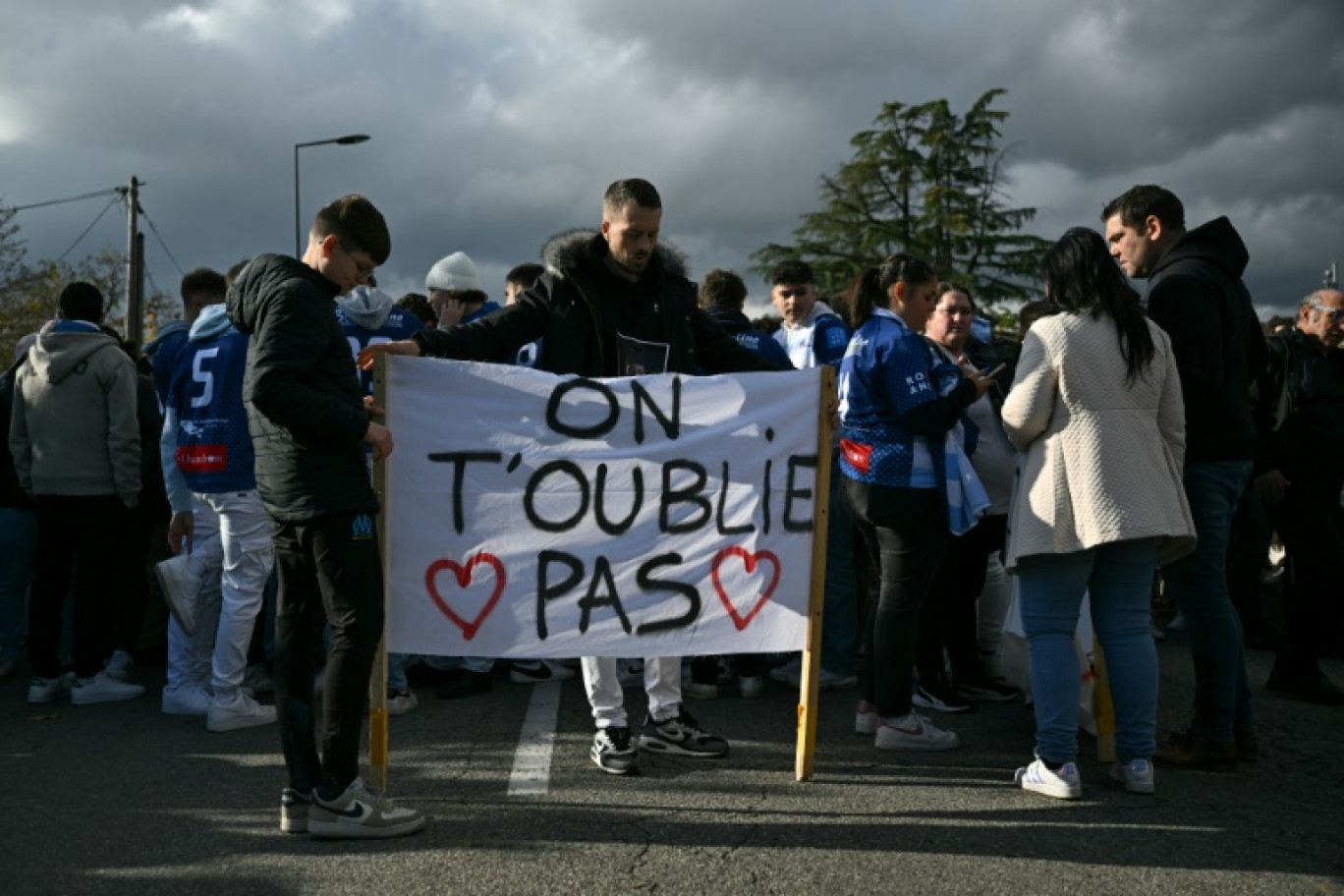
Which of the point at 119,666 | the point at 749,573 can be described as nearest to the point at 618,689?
the point at 749,573

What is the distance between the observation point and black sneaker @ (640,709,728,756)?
4.88m

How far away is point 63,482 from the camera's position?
253 inches

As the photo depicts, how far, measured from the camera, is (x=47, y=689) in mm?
6316

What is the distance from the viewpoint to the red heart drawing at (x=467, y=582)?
14.7 ft

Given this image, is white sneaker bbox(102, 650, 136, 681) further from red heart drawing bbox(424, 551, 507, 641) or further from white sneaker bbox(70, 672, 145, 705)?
red heart drawing bbox(424, 551, 507, 641)

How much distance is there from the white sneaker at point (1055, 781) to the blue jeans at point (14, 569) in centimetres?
552

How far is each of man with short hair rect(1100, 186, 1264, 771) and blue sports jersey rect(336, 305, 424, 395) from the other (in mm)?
3410

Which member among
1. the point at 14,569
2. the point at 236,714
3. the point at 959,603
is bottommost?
the point at 236,714

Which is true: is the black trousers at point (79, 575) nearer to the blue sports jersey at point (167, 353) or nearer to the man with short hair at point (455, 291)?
the blue sports jersey at point (167, 353)

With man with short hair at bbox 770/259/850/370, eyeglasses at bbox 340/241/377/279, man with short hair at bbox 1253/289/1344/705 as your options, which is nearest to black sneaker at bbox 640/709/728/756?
eyeglasses at bbox 340/241/377/279

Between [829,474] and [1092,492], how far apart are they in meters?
1.00

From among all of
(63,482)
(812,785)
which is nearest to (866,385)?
(812,785)

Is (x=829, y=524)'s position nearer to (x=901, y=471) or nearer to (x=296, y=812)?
(x=901, y=471)

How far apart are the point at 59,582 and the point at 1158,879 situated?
220 inches
